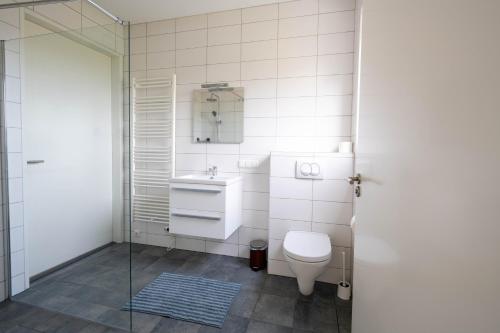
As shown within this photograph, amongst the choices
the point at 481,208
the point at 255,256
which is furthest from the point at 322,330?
the point at 481,208

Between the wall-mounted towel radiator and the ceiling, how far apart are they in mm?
692

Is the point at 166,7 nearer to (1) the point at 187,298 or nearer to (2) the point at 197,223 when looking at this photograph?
(2) the point at 197,223

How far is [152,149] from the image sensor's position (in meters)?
2.72

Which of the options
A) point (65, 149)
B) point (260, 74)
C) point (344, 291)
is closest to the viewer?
point (344, 291)

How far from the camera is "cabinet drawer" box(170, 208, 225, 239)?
6.93 feet

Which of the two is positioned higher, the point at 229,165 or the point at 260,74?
the point at 260,74

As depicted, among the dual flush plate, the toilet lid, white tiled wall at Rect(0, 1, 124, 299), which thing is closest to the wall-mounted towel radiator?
white tiled wall at Rect(0, 1, 124, 299)

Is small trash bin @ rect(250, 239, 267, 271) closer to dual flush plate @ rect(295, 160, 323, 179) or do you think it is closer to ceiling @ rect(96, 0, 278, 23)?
dual flush plate @ rect(295, 160, 323, 179)

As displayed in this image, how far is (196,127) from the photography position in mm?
2629

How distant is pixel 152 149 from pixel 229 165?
37.6 inches

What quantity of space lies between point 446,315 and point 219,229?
1.84m

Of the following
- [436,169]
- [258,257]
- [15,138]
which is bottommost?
[258,257]

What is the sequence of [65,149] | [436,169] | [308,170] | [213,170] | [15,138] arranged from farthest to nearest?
[213,170]
[65,149]
[308,170]
[15,138]
[436,169]

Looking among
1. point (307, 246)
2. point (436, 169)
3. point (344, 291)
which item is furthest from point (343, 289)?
point (436, 169)
